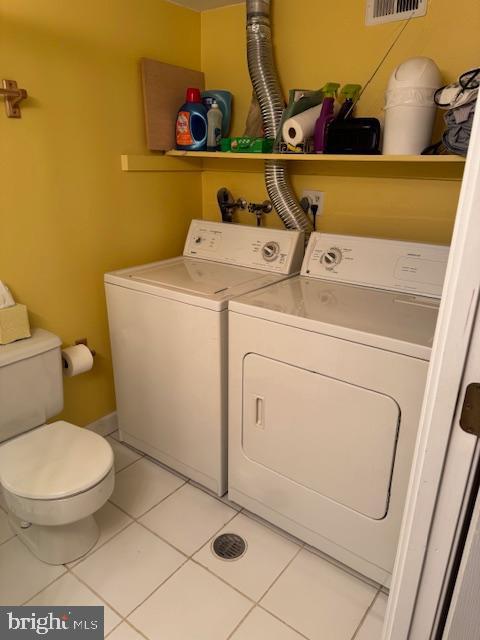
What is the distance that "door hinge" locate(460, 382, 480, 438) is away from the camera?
2.23 ft

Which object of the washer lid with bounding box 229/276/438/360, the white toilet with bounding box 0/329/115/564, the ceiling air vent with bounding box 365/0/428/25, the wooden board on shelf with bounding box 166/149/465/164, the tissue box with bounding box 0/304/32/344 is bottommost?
the white toilet with bounding box 0/329/115/564

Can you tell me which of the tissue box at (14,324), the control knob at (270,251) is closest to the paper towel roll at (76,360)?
the tissue box at (14,324)

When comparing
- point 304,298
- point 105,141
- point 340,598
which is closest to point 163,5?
point 105,141

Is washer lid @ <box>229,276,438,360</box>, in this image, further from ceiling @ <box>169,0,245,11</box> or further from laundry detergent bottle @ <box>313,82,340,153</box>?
ceiling @ <box>169,0,245,11</box>

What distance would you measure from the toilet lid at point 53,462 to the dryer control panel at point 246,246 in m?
1.05

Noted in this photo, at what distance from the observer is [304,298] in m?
1.71

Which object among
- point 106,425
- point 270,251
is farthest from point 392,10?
point 106,425

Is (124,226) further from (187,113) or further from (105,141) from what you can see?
(187,113)

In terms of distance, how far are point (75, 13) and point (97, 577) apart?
7.23ft

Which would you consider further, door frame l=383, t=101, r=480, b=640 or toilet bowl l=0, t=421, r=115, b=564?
toilet bowl l=0, t=421, r=115, b=564

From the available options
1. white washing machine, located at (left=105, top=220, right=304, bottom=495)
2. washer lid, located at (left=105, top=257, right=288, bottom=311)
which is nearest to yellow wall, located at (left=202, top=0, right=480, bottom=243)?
white washing machine, located at (left=105, top=220, right=304, bottom=495)

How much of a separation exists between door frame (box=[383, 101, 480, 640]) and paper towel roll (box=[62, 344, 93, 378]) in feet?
5.09

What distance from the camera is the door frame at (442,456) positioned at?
25.2 inches

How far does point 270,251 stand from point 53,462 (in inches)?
49.7
